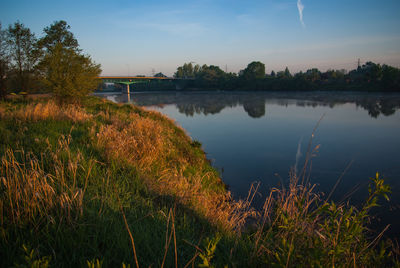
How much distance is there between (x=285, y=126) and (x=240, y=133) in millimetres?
4885

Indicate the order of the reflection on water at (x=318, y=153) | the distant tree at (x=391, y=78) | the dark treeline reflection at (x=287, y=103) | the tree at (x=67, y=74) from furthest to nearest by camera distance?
the distant tree at (x=391, y=78), the dark treeline reflection at (x=287, y=103), the tree at (x=67, y=74), the reflection on water at (x=318, y=153)

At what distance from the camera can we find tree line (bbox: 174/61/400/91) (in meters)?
50.6

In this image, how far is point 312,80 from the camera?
66.9 metres

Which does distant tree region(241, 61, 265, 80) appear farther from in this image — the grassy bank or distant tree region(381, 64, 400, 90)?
the grassy bank

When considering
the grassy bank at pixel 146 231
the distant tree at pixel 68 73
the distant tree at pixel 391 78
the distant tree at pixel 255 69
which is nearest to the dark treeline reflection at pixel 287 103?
the distant tree at pixel 391 78

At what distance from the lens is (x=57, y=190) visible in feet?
10.7

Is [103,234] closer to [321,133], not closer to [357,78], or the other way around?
[321,133]

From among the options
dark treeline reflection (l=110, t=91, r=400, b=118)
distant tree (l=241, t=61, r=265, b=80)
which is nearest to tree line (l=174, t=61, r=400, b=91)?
distant tree (l=241, t=61, r=265, b=80)

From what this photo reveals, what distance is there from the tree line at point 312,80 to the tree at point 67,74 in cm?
6117

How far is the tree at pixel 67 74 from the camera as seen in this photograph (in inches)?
579

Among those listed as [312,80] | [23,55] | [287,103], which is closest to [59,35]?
[23,55]

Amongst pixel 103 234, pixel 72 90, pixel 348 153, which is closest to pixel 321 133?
pixel 348 153

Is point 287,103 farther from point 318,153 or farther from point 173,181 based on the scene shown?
point 173,181

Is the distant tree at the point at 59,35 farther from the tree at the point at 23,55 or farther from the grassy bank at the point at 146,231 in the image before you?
the grassy bank at the point at 146,231
